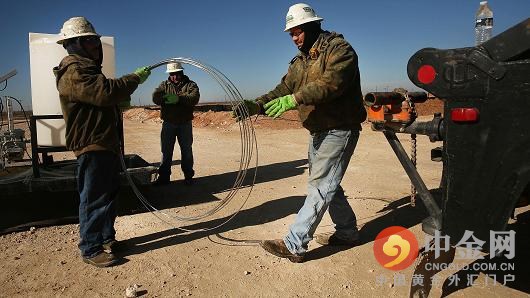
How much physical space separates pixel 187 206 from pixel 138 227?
3.11ft

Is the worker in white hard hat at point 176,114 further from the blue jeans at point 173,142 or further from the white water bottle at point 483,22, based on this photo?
the white water bottle at point 483,22

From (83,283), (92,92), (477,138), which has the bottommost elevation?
(83,283)

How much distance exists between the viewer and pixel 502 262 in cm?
348

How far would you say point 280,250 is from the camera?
3686 millimetres

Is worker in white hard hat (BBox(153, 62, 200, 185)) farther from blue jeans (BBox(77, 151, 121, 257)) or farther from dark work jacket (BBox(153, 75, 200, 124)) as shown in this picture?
blue jeans (BBox(77, 151, 121, 257))

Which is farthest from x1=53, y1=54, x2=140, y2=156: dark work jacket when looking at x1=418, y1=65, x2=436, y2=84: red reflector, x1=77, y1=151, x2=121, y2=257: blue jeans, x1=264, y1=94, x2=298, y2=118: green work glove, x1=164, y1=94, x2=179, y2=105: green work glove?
x1=418, y1=65, x2=436, y2=84: red reflector

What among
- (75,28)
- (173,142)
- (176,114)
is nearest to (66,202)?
(173,142)

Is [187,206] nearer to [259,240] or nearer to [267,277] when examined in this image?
[259,240]

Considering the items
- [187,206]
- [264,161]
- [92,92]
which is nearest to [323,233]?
[187,206]

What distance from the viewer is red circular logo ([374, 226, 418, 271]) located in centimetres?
358

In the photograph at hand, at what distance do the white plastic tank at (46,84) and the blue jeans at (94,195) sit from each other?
205cm

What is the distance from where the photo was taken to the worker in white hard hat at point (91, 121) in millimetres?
3412

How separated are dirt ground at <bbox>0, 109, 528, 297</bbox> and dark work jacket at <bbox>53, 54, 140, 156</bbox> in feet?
3.68

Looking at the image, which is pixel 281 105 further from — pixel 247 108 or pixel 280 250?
pixel 280 250
